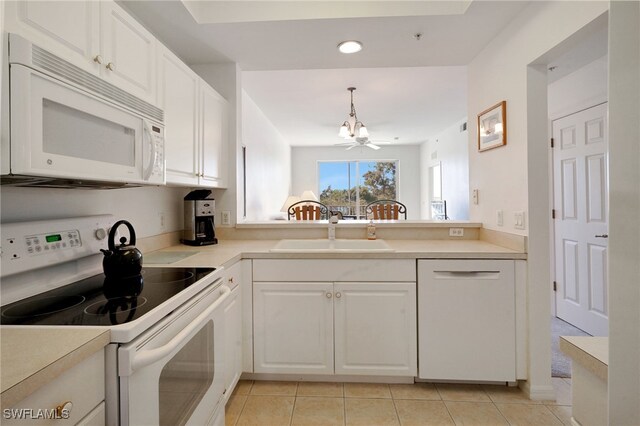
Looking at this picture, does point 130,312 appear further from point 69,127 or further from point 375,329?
point 375,329

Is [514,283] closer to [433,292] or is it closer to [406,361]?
[433,292]

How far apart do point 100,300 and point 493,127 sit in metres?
2.38

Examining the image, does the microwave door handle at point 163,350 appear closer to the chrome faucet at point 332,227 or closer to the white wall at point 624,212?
the white wall at point 624,212

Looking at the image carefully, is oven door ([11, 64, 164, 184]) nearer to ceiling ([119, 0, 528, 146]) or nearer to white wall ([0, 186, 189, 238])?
white wall ([0, 186, 189, 238])

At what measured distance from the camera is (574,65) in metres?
2.59

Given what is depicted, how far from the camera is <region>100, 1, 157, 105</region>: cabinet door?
1.20 meters

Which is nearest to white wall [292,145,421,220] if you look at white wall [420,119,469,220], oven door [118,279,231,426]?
white wall [420,119,469,220]

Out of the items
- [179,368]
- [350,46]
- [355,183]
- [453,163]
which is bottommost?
[179,368]

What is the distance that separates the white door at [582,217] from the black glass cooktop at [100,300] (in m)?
3.07

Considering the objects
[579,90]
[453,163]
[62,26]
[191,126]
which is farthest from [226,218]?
[453,163]

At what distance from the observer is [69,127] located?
973 millimetres

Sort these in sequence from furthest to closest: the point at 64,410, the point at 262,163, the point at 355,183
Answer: the point at 355,183
the point at 262,163
the point at 64,410

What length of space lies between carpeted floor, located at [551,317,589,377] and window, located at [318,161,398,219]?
216 inches

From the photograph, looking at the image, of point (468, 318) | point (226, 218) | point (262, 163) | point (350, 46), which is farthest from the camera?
point (262, 163)
